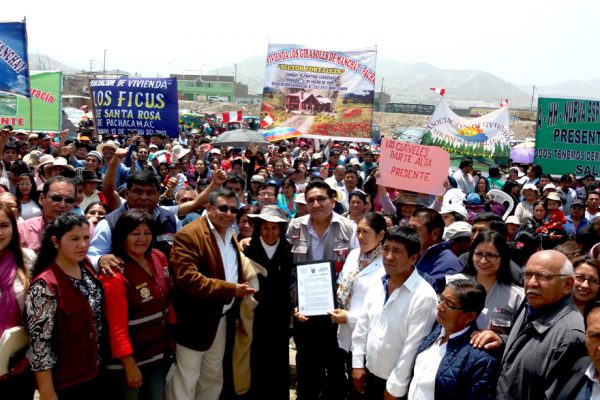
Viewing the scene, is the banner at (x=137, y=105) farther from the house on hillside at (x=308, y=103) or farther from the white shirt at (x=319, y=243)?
the white shirt at (x=319, y=243)

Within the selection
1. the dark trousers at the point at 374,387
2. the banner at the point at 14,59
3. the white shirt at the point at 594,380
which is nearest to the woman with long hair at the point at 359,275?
the dark trousers at the point at 374,387

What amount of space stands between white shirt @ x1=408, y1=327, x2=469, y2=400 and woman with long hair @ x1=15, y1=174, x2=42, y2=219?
3.94 m

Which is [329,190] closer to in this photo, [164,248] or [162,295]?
[164,248]

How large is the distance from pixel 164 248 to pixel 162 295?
2.08 feet

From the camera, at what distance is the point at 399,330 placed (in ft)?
10.4

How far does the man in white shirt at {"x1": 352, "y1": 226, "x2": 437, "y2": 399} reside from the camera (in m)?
3.11

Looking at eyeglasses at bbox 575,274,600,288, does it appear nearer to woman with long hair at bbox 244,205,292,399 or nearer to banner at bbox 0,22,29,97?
woman with long hair at bbox 244,205,292,399

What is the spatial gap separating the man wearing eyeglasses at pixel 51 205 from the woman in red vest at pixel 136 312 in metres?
0.84

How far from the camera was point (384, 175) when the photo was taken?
6086mm

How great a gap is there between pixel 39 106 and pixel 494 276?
12.2 m

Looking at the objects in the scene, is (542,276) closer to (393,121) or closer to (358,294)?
(358,294)

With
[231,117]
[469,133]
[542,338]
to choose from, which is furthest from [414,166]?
[231,117]

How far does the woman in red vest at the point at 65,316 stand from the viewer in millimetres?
2803

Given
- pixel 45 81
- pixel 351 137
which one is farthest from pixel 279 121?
pixel 45 81
